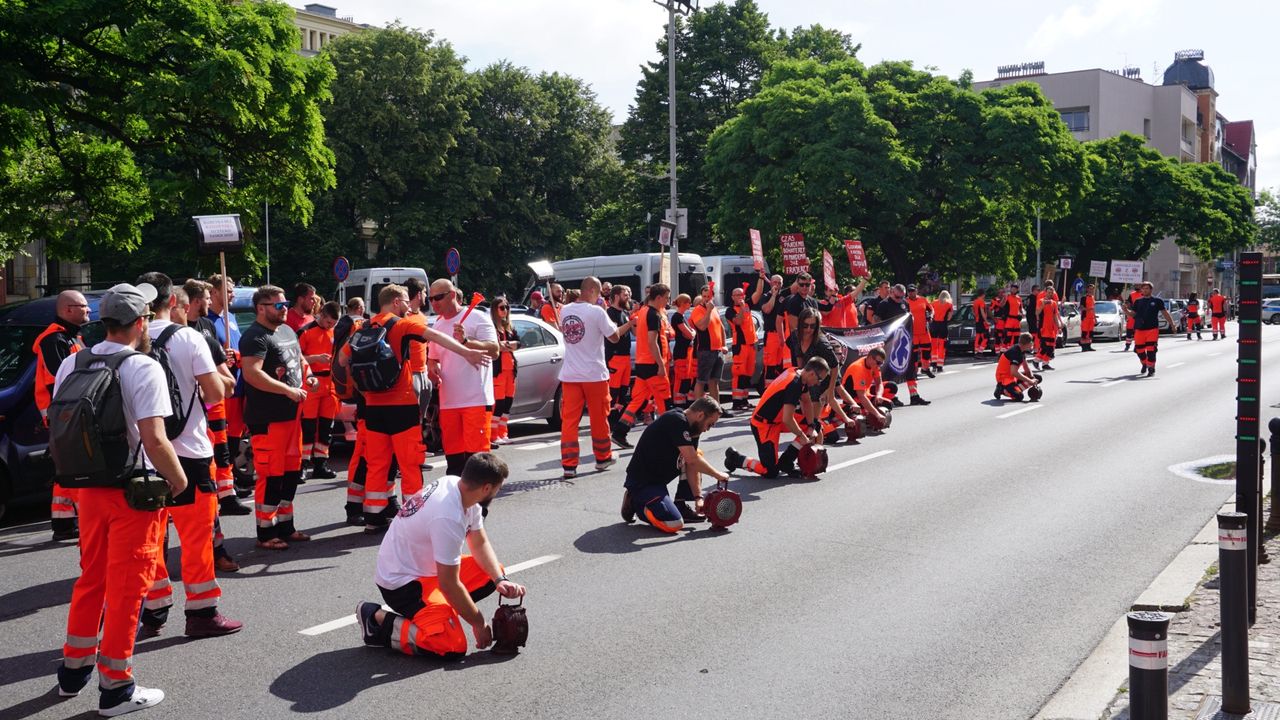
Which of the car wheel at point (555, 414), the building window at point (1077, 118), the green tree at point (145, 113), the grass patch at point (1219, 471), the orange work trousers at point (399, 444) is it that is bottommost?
the grass patch at point (1219, 471)

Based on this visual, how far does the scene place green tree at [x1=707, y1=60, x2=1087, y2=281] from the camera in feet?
116

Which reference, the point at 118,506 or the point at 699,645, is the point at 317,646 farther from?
the point at 699,645

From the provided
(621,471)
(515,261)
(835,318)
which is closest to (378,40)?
(515,261)

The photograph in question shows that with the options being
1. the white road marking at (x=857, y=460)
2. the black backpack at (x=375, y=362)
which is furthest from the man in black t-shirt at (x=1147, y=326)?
the black backpack at (x=375, y=362)

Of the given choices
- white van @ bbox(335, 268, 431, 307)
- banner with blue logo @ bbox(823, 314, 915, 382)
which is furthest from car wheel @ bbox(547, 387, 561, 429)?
white van @ bbox(335, 268, 431, 307)

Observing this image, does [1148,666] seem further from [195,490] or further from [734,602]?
[195,490]

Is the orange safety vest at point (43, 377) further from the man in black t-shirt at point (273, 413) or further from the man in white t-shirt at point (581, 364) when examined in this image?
the man in white t-shirt at point (581, 364)

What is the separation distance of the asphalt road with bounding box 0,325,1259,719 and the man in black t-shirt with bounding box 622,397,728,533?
192 millimetres

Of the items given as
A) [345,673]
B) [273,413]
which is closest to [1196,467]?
[273,413]

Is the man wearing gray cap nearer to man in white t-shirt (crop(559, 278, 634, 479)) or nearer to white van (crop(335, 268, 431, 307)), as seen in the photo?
man in white t-shirt (crop(559, 278, 634, 479))

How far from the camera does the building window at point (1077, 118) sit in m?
84.9

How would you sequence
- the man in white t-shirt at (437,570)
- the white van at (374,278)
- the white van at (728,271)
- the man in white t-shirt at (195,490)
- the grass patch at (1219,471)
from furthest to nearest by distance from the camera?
the white van at (374,278) < the white van at (728,271) < the grass patch at (1219,471) < the man in white t-shirt at (195,490) < the man in white t-shirt at (437,570)

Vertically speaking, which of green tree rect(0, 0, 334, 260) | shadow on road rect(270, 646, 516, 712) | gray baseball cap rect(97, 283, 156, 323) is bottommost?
shadow on road rect(270, 646, 516, 712)

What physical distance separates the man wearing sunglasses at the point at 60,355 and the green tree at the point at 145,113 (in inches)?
327
